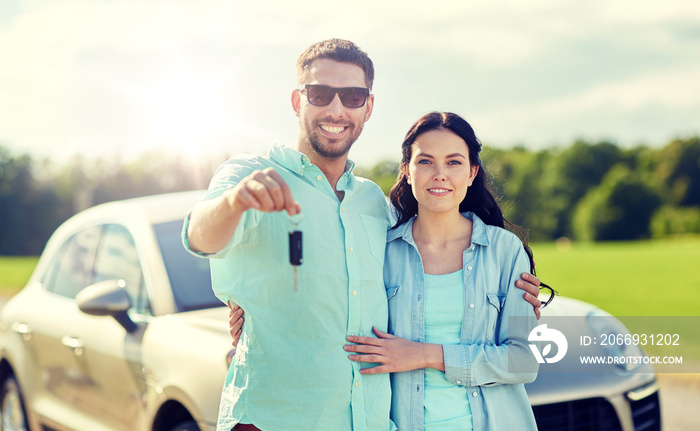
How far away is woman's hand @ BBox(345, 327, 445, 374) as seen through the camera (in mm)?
2312

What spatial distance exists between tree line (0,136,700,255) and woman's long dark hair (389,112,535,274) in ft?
169

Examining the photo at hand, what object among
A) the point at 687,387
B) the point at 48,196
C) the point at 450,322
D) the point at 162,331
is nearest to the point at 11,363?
Result: the point at 162,331

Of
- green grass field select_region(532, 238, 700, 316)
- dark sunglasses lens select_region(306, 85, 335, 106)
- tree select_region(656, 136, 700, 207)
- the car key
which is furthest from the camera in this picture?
tree select_region(656, 136, 700, 207)

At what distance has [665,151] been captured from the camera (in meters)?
81.9

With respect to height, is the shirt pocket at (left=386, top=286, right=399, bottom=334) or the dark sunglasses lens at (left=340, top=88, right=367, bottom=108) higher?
the dark sunglasses lens at (left=340, top=88, right=367, bottom=108)

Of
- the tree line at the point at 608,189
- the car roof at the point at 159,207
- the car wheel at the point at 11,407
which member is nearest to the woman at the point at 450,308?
the car roof at the point at 159,207

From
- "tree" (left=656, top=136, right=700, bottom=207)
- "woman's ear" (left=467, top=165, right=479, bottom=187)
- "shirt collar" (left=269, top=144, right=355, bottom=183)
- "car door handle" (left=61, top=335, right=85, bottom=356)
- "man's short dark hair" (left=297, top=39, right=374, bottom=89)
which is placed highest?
"man's short dark hair" (left=297, top=39, right=374, bottom=89)

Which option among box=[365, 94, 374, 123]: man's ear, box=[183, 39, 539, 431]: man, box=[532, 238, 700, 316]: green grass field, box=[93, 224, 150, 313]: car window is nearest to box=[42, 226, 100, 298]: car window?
box=[93, 224, 150, 313]: car window

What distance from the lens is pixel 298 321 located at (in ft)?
7.45

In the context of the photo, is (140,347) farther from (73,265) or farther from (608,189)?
(608,189)

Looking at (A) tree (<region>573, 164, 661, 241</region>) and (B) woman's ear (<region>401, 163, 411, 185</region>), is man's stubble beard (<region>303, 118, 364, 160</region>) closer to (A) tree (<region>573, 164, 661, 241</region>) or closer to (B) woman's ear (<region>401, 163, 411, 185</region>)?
(B) woman's ear (<region>401, 163, 411, 185</region>)

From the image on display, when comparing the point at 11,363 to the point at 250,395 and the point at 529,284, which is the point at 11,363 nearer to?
the point at 250,395

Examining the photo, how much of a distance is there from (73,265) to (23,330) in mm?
575

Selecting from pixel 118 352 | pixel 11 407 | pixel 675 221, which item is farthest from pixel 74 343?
pixel 675 221
